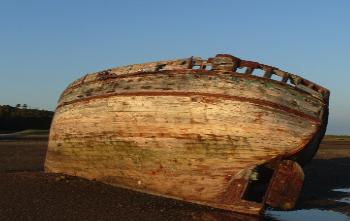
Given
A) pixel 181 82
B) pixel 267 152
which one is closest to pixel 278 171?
pixel 267 152

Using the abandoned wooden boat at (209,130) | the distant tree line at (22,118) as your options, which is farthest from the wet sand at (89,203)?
the distant tree line at (22,118)

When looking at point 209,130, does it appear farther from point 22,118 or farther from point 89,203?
point 22,118

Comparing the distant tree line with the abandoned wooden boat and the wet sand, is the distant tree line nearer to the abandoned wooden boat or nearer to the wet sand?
the wet sand

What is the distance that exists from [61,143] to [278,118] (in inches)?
219

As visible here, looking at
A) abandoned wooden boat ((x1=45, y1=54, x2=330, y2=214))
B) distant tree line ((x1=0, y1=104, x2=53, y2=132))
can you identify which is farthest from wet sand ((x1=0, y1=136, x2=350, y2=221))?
distant tree line ((x1=0, y1=104, x2=53, y2=132))

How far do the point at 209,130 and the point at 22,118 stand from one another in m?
36.2

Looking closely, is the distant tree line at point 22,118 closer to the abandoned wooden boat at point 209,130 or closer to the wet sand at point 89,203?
the wet sand at point 89,203

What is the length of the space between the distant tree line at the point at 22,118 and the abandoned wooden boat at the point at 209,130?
107ft

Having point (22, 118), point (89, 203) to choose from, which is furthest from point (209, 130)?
point (22, 118)

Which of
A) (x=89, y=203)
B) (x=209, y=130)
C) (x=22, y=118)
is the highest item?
(x=22, y=118)

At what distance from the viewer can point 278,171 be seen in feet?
28.2

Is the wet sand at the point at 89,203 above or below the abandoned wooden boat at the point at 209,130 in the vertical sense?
below

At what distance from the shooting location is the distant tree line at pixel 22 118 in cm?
4075

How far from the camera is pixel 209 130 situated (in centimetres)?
882
